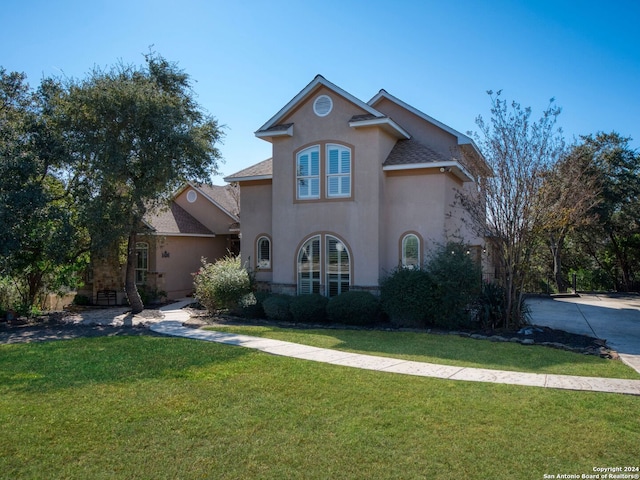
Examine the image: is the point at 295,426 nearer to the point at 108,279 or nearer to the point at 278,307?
the point at 278,307

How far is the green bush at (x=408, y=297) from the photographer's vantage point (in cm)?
1422

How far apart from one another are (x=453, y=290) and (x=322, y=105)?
794 cm

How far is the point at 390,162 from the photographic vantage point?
16703 mm

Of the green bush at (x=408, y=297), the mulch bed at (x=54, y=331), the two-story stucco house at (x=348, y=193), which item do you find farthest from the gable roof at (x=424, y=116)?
the mulch bed at (x=54, y=331)

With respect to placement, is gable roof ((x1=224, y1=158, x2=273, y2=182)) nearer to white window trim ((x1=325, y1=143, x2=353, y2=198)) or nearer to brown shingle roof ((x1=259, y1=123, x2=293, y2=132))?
brown shingle roof ((x1=259, y1=123, x2=293, y2=132))

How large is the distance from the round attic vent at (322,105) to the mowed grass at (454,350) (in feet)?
25.3

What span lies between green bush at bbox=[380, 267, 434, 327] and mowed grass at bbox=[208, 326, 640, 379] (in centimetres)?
109

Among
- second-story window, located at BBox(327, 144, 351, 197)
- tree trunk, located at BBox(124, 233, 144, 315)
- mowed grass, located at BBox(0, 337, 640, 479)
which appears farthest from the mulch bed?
second-story window, located at BBox(327, 144, 351, 197)

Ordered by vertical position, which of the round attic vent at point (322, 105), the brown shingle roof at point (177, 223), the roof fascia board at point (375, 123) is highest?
the round attic vent at point (322, 105)

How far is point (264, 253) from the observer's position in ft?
63.1

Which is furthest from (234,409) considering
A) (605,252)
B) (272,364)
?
(605,252)

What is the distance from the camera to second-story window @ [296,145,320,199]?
17328mm

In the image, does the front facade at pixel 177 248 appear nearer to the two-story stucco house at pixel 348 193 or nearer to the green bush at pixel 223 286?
the green bush at pixel 223 286

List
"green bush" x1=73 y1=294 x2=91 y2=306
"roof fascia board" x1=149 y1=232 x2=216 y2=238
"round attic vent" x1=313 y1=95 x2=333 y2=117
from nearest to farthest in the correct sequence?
"round attic vent" x1=313 y1=95 x2=333 y2=117 → "roof fascia board" x1=149 y1=232 x2=216 y2=238 → "green bush" x1=73 y1=294 x2=91 y2=306
